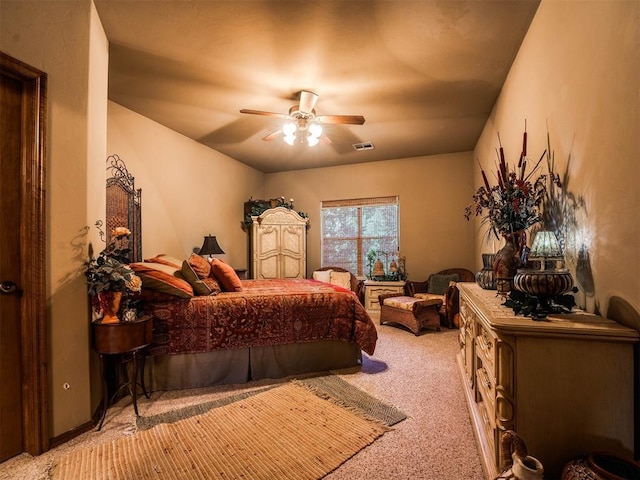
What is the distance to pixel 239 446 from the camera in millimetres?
1838

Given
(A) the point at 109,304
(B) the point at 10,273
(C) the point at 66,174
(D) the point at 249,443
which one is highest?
(C) the point at 66,174

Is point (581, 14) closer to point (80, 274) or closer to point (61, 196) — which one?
point (61, 196)

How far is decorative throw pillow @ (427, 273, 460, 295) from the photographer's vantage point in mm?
5086

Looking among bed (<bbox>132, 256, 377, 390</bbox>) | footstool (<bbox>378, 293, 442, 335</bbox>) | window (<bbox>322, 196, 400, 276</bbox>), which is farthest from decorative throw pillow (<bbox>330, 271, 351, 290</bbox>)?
bed (<bbox>132, 256, 377, 390</bbox>)

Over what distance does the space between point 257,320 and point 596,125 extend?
258 centimetres

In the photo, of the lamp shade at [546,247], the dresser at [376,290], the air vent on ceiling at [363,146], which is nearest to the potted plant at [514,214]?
the lamp shade at [546,247]

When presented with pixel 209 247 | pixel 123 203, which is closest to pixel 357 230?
pixel 209 247

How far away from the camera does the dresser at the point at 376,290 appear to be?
5.32 metres

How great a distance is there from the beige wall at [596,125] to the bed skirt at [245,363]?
6.59 ft

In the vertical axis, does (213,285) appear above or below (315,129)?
below

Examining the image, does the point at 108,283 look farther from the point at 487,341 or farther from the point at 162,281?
the point at 487,341

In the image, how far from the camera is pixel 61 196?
1.89 m

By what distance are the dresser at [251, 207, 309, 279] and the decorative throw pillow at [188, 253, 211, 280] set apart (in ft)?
8.32

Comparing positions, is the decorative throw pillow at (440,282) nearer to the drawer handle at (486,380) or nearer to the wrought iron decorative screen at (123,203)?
the drawer handle at (486,380)
